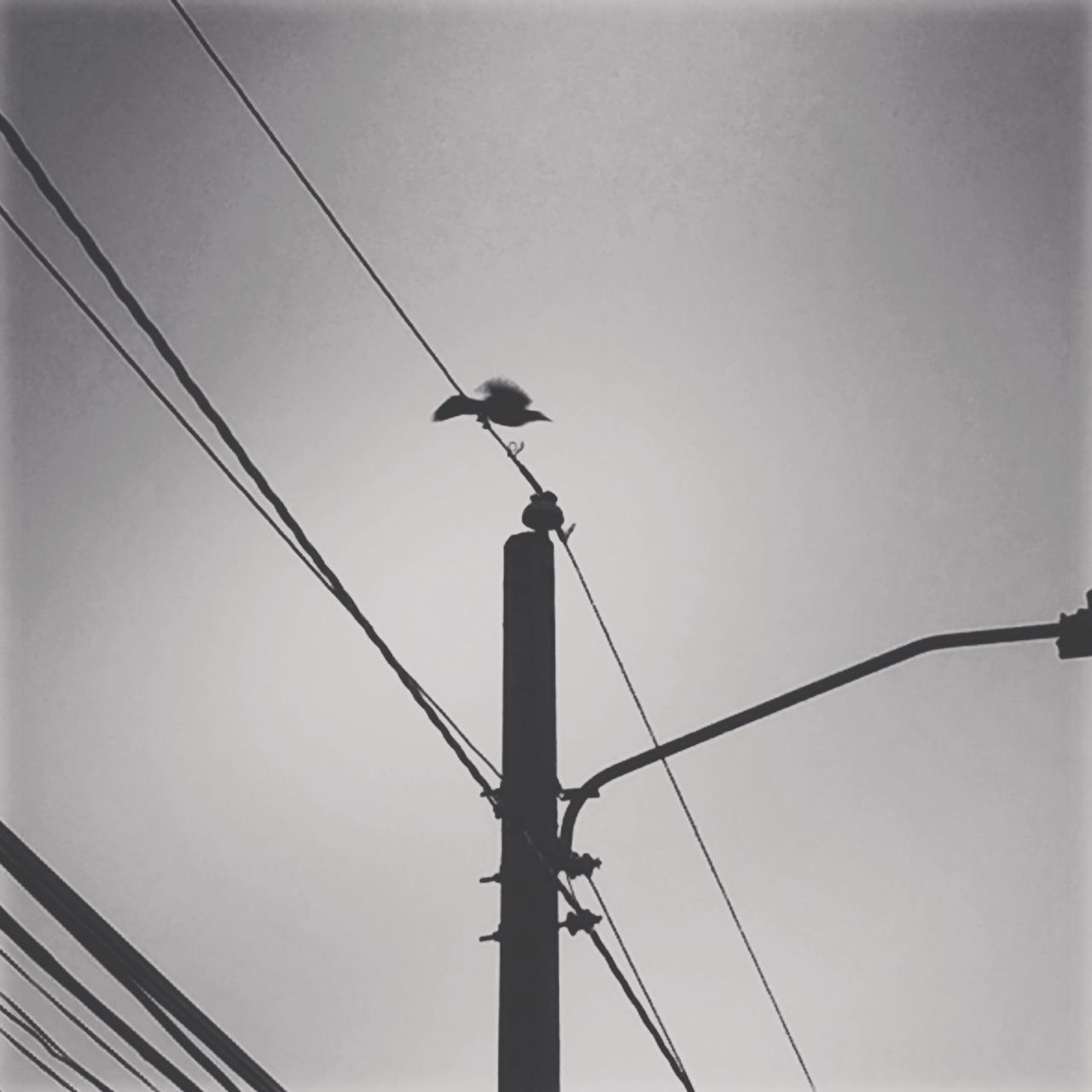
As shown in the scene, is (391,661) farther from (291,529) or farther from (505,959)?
(505,959)

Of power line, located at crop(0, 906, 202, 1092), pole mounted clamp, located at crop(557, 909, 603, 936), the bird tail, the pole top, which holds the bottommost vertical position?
power line, located at crop(0, 906, 202, 1092)

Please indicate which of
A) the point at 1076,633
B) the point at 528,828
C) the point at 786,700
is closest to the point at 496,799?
the point at 528,828

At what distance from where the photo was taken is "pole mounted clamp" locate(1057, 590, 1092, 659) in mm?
5566

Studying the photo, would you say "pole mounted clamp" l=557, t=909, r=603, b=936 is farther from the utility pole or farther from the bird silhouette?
the bird silhouette

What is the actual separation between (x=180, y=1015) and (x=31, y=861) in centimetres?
86

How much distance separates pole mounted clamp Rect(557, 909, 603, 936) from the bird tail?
181 centimetres

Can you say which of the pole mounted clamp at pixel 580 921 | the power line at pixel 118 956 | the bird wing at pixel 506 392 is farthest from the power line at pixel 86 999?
the bird wing at pixel 506 392

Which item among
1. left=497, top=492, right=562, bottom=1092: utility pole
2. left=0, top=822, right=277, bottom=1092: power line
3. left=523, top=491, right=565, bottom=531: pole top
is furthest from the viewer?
left=523, top=491, right=565, bottom=531: pole top

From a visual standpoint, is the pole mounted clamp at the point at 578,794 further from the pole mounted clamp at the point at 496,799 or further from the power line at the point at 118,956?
the power line at the point at 118,956

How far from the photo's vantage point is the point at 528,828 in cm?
546

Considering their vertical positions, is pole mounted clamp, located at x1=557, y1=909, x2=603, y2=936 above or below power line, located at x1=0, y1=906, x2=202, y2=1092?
above

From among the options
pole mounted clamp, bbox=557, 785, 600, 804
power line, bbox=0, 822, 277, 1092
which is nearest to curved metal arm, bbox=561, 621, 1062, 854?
pole mounted clamp, bbox=557, 785, 600, 804

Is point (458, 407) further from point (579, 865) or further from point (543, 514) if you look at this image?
point (579, 865)

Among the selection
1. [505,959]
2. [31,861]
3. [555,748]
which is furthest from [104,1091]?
[31,861]
